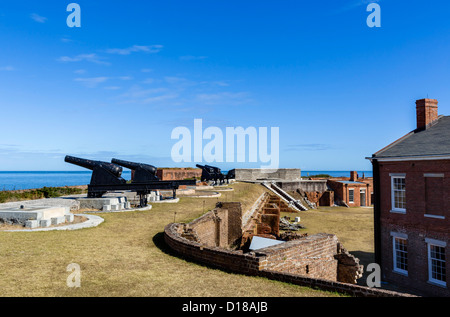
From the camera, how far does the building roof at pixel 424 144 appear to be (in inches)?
528

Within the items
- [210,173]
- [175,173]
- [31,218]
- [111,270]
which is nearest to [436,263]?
[111,270]

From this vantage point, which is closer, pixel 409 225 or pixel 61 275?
pixel 61 275

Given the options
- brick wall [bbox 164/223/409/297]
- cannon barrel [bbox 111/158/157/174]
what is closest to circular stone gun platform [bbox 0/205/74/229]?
brick wall [bbox 164/223/409/297]

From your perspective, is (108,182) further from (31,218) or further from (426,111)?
(426,111)

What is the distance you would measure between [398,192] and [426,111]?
5069 mm

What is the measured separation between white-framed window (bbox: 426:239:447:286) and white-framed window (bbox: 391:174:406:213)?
1.85 m

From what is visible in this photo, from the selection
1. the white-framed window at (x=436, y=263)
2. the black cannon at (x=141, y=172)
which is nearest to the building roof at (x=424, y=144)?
the white-framed window at (x=436, y=263)

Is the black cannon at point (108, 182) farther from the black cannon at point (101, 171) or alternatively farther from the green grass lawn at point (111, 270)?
the green grass lawn at point (111, 270)

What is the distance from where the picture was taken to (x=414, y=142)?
15.4 m

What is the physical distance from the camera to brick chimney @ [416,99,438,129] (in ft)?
54.7

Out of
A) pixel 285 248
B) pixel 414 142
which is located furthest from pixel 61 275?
pixel 414 142
